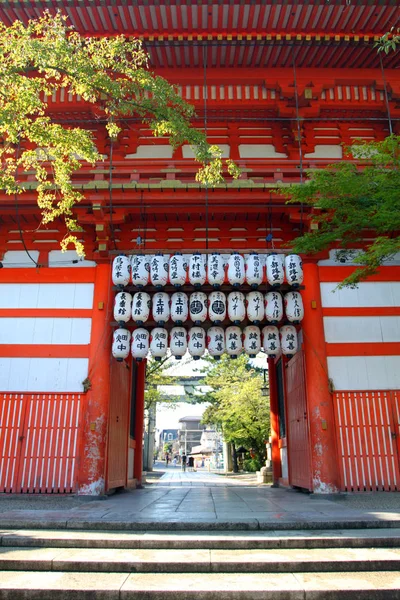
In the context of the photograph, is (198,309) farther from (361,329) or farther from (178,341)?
(361,329)

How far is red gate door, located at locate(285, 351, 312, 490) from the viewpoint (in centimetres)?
960

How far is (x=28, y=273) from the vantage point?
10211 millimetres

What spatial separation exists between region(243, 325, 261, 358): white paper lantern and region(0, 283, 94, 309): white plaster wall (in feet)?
11.5

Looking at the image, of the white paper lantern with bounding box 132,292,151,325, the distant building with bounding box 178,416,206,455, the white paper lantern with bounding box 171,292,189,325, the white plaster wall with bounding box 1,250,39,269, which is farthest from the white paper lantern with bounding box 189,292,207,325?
the distant building with bounding box 178,416,206,455

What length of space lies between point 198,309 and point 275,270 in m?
1.80

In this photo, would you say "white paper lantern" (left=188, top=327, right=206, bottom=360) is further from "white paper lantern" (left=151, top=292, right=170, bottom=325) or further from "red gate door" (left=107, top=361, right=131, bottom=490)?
"red gate door" (left=107, top=361, right=131, bottom=490)

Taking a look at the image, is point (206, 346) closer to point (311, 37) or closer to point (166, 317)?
point (166, 317)

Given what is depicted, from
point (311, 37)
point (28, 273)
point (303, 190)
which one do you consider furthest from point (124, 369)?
point (311, 37)

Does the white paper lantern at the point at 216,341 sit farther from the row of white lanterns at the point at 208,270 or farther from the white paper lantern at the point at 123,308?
the white paper lantern at the point at 123,308

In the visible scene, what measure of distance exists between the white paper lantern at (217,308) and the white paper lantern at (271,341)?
1.03 meters

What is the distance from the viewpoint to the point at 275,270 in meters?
9.23

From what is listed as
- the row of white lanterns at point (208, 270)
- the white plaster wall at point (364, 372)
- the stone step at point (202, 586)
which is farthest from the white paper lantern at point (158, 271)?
the stone step at point (202, 586)

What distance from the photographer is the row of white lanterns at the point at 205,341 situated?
9.44 meters

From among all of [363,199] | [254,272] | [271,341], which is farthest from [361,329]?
[363,199]
